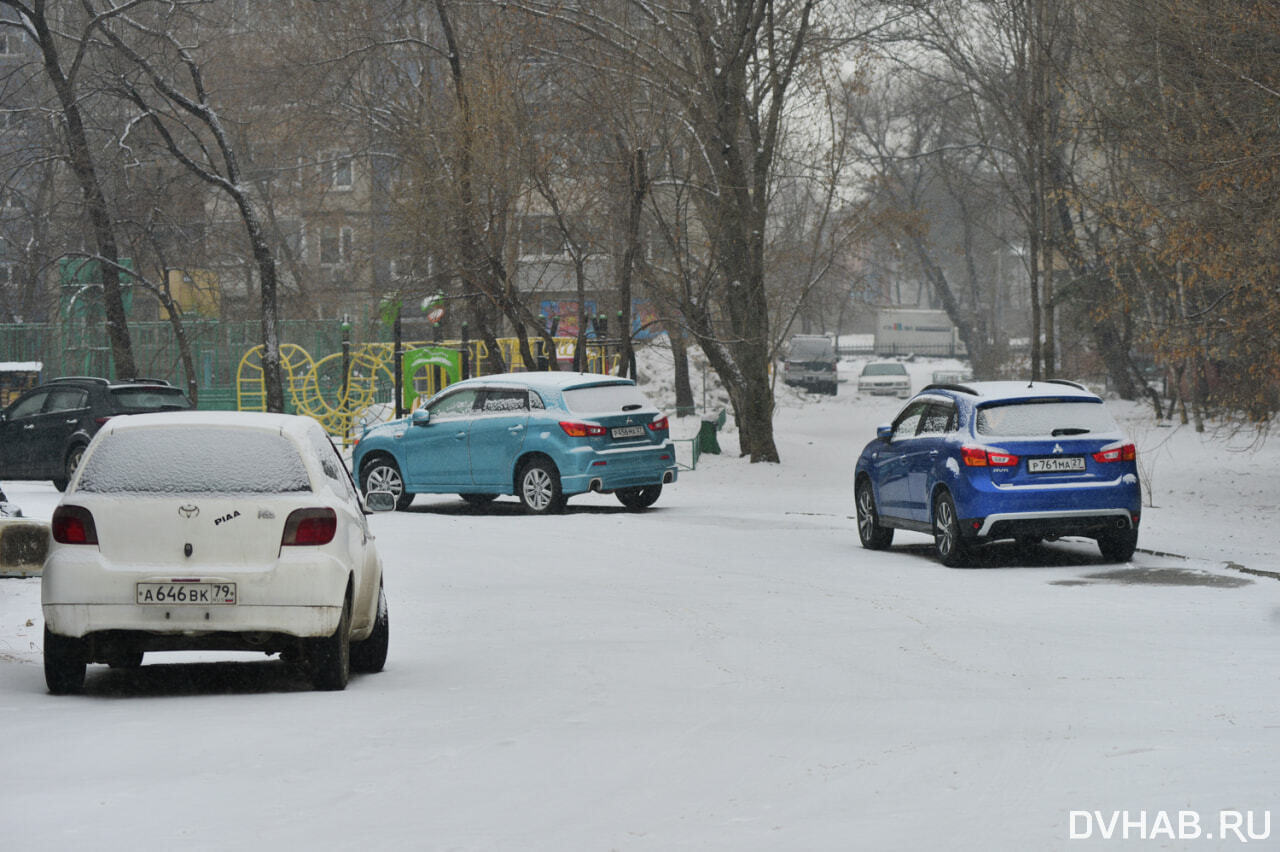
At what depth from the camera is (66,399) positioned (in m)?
28.0

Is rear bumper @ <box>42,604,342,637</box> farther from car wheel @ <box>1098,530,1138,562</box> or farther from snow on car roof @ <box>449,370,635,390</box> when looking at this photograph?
snow on car roof @ <box>449,370,635,390</box>

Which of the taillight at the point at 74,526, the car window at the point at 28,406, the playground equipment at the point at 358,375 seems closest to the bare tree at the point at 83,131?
the car window at the point at 28,406

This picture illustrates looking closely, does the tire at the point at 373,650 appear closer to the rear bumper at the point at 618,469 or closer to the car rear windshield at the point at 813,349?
the rear bumper at the point at 618,469

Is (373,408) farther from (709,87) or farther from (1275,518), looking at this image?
(1275,518)

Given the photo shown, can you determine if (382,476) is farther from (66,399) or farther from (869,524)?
(869,524)

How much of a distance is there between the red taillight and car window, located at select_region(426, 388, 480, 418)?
546 inches

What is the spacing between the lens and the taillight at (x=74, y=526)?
30.0 ft

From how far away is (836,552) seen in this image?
715 inches

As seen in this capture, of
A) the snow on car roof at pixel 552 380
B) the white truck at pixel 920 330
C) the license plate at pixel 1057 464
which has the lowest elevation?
the license plate at pixel 1057 464

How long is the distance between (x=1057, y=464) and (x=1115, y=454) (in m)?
0.54

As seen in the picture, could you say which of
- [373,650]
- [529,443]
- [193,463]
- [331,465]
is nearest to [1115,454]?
[373,650]

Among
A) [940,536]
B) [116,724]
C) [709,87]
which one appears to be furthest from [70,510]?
[709,87]

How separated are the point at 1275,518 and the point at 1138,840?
19.2 m

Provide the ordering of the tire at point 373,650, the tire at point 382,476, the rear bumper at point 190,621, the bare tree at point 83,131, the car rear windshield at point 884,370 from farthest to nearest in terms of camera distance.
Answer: the car rear windshield at point 884,370 < the bare tree at point 83,131 < the tire at point 382,476 < the tire at point 373,650 < the rear bumper at point 190,621
